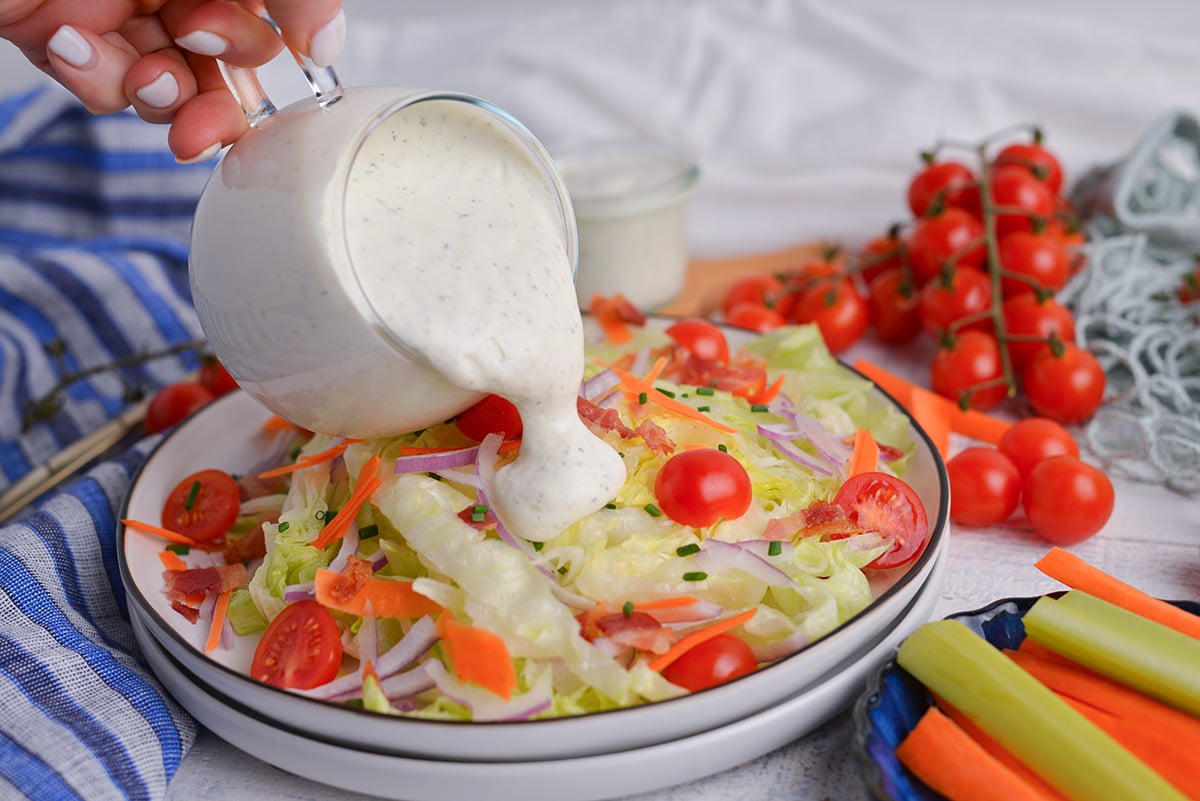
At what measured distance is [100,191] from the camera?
4.14 metres

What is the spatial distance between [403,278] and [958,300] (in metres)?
2.09

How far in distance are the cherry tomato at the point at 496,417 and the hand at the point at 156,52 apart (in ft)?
2.41

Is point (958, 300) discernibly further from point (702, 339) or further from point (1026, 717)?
point (1026, 717)

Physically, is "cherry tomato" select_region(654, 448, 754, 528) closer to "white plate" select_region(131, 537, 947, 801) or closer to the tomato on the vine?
"white plate" select_region(131, 537, 947, 801)

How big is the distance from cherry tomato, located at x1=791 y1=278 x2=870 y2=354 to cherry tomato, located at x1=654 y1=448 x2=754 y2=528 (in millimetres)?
1523

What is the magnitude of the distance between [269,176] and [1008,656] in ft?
5.10

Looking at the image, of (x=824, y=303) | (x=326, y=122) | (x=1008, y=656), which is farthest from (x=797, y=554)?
(x=824, y=303)

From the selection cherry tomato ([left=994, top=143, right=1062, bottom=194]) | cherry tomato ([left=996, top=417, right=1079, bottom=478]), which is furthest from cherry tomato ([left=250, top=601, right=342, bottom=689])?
cherry tomato ([left=994, top=143, right=1062, bottom=194])

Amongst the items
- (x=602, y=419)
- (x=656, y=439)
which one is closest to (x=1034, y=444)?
(x=656, y=439)

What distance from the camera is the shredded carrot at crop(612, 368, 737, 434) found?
2350mm

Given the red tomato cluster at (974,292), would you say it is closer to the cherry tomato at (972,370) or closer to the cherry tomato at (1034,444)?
the cherry tomato at (972,370)

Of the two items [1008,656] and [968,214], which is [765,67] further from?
[1008,656]

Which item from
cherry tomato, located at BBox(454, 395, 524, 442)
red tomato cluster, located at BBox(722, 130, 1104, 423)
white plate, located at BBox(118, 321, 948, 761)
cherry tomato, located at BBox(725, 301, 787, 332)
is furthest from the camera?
cherry tomato, located at BBox(725, 301, 787, 332)

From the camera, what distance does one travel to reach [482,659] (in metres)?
1.82
